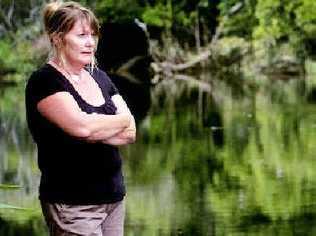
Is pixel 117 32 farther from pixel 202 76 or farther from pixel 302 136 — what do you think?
pixel 302 136

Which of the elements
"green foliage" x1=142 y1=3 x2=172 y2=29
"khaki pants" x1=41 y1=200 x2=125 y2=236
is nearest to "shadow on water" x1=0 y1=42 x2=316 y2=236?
"khaki pants" x1=41 y1=200 x2=125 y2=236

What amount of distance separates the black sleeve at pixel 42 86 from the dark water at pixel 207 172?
50 cm

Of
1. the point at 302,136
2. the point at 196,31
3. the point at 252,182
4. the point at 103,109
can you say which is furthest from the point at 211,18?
the point at 103,109

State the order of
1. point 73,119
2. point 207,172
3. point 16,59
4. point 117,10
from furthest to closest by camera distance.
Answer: point 117,10
point 16,59
point 207,172
point 73,119

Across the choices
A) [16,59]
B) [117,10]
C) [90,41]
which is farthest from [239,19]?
[90,41]

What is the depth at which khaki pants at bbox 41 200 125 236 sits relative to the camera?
3561mm

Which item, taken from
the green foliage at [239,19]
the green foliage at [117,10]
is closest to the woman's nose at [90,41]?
the green foliage at [239,19]

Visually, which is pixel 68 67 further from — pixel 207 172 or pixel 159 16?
pixel 159 16

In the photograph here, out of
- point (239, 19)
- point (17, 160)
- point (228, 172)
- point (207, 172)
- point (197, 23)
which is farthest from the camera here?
point (197, 23)

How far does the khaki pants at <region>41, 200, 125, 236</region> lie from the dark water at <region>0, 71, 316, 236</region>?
0.84ft

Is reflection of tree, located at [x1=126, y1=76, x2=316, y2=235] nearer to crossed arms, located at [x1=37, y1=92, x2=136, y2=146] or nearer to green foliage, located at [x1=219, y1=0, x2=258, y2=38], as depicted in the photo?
crossed arms, located at [x1=37, y1=92, x2=136, y2=146]

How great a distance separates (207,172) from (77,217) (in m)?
8.74

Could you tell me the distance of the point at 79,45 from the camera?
3604mm

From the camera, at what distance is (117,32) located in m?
42.6
